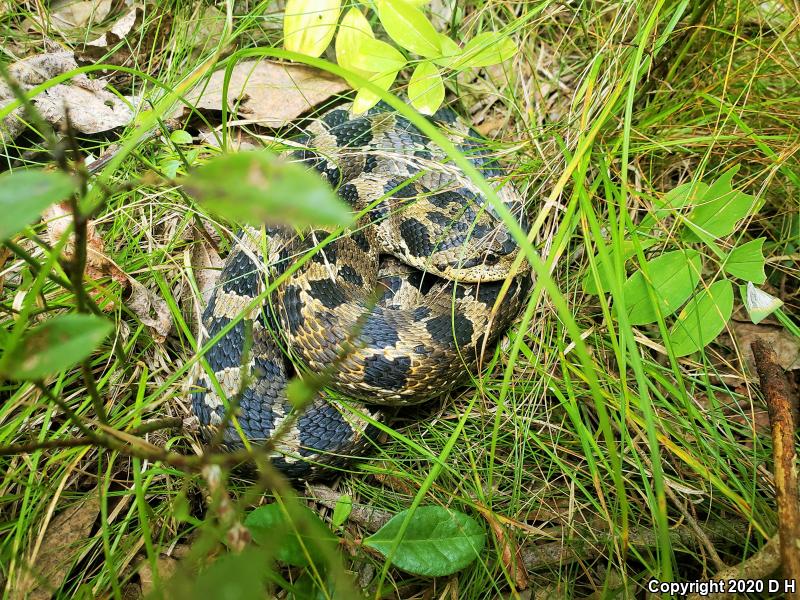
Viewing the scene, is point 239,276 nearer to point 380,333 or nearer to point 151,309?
point 151,309

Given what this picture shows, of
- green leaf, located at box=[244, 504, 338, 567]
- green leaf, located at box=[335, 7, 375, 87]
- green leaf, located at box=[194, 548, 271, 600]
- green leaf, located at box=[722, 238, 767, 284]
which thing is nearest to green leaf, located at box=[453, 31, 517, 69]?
green leaf, located at box=[335, 7, 375, 87]

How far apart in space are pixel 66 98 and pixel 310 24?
1.66 meters

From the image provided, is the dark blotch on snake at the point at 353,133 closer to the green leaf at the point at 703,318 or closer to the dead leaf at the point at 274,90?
the dead leaf at the point at 274,90

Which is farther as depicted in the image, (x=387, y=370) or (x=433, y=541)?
(x=387, y=370)

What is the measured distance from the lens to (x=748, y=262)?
2.87 metres

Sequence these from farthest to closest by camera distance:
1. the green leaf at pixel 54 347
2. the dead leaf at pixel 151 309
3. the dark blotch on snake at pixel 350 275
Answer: the dark blotch on snake at pixel 350 275, the dead leaf at pixel 151 309, the green leaf at pixel 54 347

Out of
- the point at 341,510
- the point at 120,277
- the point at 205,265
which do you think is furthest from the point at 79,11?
the point at 341,510

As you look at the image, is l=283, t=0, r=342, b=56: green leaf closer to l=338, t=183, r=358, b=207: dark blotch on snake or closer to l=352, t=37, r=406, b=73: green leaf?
l=352, t=37, r=406, b=73: green leaf

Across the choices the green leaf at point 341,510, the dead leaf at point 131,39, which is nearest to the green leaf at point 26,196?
the green leaf at point 341,510

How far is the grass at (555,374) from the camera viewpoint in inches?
104

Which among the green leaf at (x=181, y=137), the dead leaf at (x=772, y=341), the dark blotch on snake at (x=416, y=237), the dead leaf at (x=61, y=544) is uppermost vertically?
the green leaf at (x=181, y=137)

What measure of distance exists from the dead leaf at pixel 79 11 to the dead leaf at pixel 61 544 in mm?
3087

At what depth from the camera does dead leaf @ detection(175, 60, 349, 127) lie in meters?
3.88

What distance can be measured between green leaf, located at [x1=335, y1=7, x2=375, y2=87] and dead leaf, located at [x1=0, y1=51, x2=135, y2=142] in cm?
144
